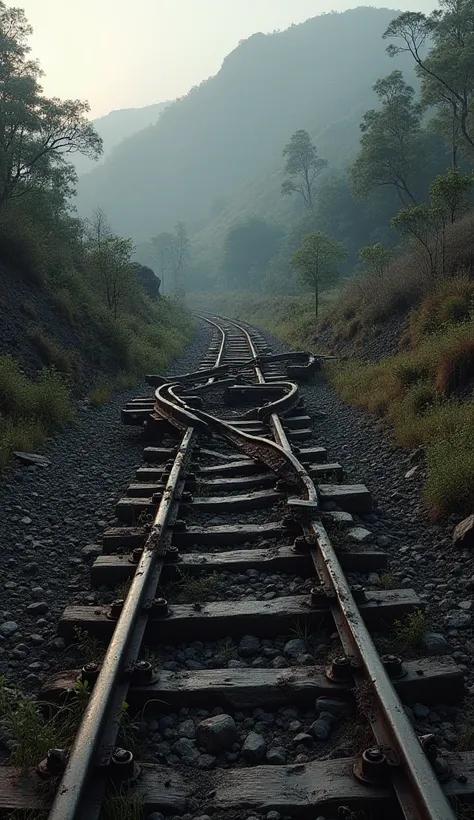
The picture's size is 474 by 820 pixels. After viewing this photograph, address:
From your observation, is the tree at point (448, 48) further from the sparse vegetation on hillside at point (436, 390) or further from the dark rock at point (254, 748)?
the dark rock at point (254, 748)

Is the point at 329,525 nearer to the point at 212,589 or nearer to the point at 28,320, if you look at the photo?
the point at 212,589

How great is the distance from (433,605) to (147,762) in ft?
6.13

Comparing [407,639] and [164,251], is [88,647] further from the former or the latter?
[164,251]

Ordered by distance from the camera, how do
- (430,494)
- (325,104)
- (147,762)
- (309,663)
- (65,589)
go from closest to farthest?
(147,762), (309,663), (65,589), (430,494), (325,104)

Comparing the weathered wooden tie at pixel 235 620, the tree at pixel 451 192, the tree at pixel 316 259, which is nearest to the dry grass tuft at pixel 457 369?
the weathered wooden tie at pixel 235 620

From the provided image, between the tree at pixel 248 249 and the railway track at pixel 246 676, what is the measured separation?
238ft

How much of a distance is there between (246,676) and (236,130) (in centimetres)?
20044

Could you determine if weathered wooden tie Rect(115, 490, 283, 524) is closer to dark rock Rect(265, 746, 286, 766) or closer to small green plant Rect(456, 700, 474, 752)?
small green plant Rect(456, 700, 474, 752)

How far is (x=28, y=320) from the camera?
1050cm

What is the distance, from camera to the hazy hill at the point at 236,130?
6609 inches

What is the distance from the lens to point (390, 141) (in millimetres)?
36969

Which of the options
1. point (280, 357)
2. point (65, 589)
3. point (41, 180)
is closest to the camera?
point (65, 589)

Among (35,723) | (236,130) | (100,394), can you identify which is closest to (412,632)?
(35,723)

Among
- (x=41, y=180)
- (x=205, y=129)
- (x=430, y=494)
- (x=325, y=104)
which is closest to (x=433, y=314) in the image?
(x=430, y=494)
